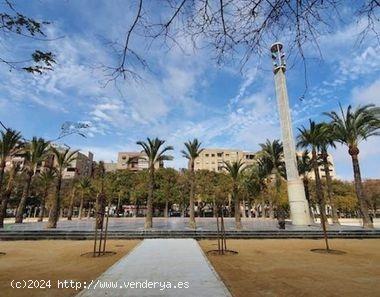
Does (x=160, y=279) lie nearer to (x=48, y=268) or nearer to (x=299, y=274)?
(x=299, y=274)

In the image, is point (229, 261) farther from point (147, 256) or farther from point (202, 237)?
point (202, 237)

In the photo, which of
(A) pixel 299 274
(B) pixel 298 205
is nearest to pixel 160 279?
(A) pixel 299 274

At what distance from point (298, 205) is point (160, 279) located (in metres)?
25.7

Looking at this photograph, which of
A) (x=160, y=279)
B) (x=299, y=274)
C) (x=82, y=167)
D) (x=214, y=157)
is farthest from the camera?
(x=214, y=157)

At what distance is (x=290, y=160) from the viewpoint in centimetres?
3180

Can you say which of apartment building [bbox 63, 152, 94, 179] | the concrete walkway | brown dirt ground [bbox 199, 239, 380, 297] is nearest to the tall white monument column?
brown dirt ground [bbox 199, 239, 380, 297]

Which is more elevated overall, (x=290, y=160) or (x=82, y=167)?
(x=82, y=167)

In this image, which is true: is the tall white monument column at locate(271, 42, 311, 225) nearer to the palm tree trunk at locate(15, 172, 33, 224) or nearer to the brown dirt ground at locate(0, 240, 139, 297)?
the brown dirt ground at locate(0, 240, 139, 297)

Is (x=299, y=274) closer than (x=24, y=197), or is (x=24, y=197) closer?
(x=299, y=274)

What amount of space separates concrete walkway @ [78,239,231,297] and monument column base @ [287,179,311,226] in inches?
869

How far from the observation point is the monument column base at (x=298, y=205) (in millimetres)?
29734

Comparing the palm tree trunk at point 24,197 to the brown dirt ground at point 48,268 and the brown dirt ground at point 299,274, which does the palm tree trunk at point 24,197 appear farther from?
the brown dirt ground at point 299,274

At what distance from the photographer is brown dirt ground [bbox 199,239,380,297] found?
6523 mm

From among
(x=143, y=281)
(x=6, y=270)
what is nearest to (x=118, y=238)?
(x=6, y=270)
